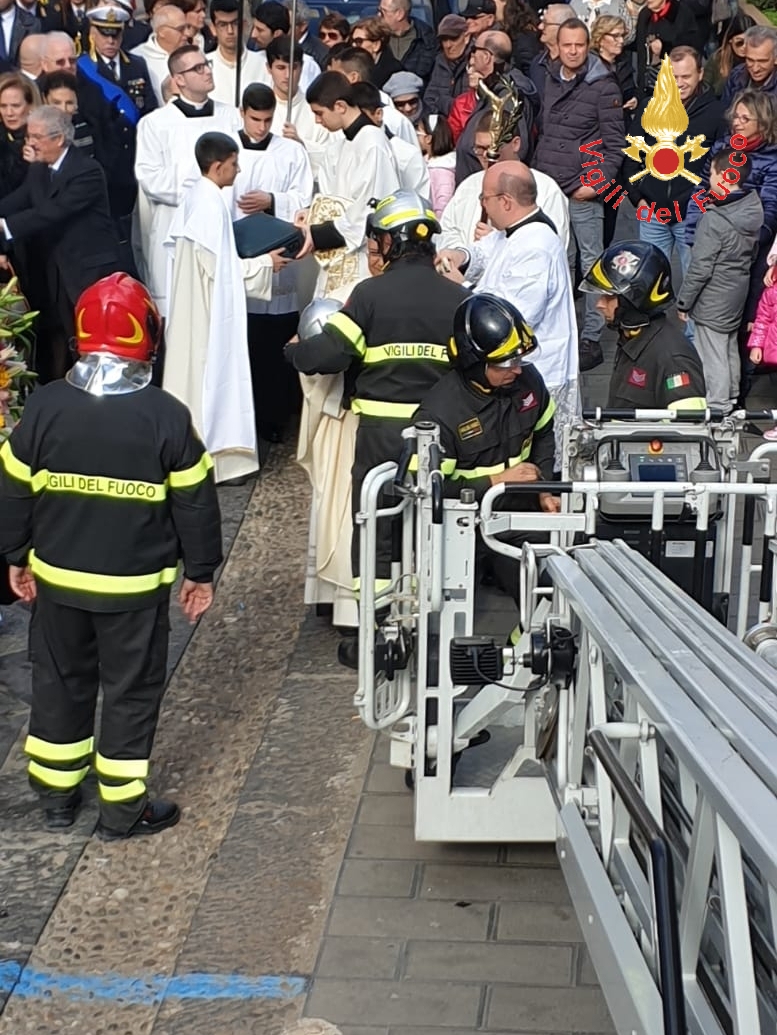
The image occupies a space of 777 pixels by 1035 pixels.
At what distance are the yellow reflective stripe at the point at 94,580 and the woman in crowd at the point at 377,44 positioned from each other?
6930 millimetres

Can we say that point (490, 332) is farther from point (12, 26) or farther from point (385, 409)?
point (12, 26)

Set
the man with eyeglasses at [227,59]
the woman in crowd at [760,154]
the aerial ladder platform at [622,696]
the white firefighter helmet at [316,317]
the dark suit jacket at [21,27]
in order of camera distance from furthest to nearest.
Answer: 1. the dark suit jacket at [21,27]
2. the man with eyeglasses at [227,59]
3. the woman in crowd at [760,154]
4. the white firefighter helmet at [316,317]
5. the aerial ladder platform at [622,696]

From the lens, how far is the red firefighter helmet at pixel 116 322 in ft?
17.0

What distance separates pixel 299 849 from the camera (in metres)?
5.34

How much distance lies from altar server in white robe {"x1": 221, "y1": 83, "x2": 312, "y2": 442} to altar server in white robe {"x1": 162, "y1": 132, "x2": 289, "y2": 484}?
423 mm

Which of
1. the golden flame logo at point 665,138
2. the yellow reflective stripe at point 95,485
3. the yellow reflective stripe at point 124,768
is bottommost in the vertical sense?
the yellow reflective stripe at point 124,768

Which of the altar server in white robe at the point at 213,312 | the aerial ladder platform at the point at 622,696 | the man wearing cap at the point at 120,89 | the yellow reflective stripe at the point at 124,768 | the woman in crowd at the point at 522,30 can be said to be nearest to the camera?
the aerial ladder platform at the point at 622,696

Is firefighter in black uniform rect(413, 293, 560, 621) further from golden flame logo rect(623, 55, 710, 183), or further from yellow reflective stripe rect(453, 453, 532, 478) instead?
golden flame logo rect(623, 55, 710, 183)

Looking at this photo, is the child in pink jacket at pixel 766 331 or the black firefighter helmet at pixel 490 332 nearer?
the black firefighter helmet at pixel 490 332

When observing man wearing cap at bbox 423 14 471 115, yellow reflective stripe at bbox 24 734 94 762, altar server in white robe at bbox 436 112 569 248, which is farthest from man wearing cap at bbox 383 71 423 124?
yellow reflective stripe at bbox 24 734 94 762

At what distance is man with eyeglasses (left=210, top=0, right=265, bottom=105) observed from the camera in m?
10.2

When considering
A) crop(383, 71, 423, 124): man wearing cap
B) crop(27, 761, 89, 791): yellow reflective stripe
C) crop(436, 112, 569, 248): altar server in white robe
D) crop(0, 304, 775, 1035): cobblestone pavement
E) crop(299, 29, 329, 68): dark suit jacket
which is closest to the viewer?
crop(0, 304, 775, 1035): cobblestone pavement

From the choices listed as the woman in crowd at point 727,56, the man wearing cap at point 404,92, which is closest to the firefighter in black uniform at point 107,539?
the man wearing cap at point 404,92

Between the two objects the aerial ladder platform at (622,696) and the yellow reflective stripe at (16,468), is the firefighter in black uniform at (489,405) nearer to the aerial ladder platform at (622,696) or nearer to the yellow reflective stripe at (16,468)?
the aerial ladder platform at (622,696)
